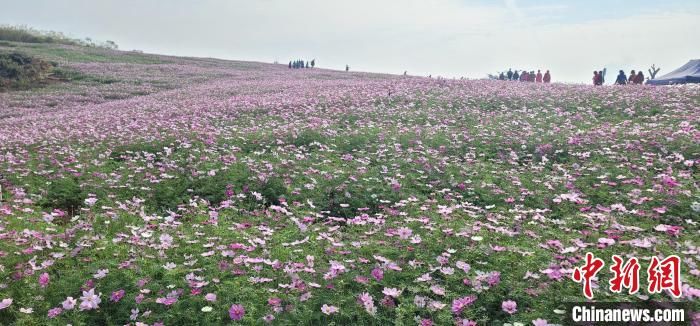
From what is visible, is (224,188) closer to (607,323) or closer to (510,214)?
(510,214)

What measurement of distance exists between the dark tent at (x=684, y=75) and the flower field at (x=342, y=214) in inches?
756

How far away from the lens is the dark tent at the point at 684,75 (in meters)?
31.9

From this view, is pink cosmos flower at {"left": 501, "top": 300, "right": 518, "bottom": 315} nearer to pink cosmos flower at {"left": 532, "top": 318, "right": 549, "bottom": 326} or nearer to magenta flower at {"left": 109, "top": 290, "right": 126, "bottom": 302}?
pink cosmos flower at {"left": 532, "top": 318, "right": 549, "bottom": 326}

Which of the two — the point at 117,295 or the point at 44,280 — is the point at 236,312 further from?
A: the point at 44,280

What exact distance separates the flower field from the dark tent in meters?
19.2

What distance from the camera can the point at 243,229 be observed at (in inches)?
243

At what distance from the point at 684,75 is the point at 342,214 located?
34.9 metres

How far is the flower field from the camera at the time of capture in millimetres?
4387

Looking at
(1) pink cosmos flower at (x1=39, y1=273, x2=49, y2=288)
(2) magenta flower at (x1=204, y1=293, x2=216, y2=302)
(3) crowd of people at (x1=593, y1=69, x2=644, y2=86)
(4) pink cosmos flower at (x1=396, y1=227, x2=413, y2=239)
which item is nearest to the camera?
(2) magenta flower at (x1=204, y1=293, x2=216, y2=302)

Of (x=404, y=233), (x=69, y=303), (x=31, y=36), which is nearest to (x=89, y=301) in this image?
(x=69, y=303)

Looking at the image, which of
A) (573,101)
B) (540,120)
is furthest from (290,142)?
(573,101)

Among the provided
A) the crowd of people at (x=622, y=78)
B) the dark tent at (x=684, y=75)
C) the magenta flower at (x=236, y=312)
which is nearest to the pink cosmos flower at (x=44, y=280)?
the magenta flower at (x=236, y=312)

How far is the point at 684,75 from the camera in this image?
108ft

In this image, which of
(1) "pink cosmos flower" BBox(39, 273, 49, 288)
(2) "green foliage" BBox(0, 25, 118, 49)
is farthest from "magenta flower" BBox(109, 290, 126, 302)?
(2) "green foliage" BBox(0, 25, 118, 49)
